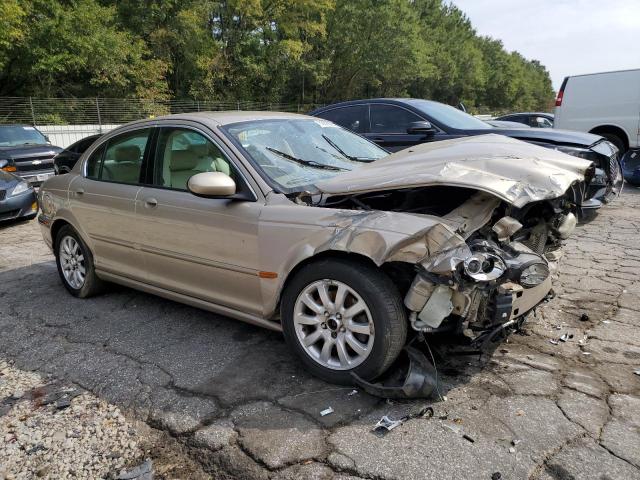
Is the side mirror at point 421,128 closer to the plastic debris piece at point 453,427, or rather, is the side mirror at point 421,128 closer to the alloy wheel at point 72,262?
the alloy wheel at point 72,262

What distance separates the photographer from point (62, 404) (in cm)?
303

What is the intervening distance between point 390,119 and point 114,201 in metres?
4.71

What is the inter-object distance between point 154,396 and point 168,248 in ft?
3.78

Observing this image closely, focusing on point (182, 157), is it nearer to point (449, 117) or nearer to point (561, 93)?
point (449, 117)

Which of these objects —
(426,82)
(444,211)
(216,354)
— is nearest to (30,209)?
(216,354)

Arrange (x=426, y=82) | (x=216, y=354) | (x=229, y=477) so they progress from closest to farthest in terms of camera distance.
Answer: (x=229, y=477) < (x=216, y=354) < (x=426, y=82)

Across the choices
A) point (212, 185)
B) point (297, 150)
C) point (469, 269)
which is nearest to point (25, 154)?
point (297, 150)

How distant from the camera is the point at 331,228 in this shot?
2939 millimetres

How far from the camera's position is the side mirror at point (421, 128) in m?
6.81

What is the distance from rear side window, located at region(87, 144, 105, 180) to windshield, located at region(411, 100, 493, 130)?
181 inches

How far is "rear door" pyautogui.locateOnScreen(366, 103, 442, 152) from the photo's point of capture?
749 cm

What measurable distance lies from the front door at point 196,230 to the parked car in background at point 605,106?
→ 9.96m

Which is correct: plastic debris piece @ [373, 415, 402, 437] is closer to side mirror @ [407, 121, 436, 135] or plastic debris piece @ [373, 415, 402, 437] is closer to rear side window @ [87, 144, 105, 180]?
rear side window @ [87, 144, 105, 180]

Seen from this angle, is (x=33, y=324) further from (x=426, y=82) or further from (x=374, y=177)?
(x=426, y=82)
